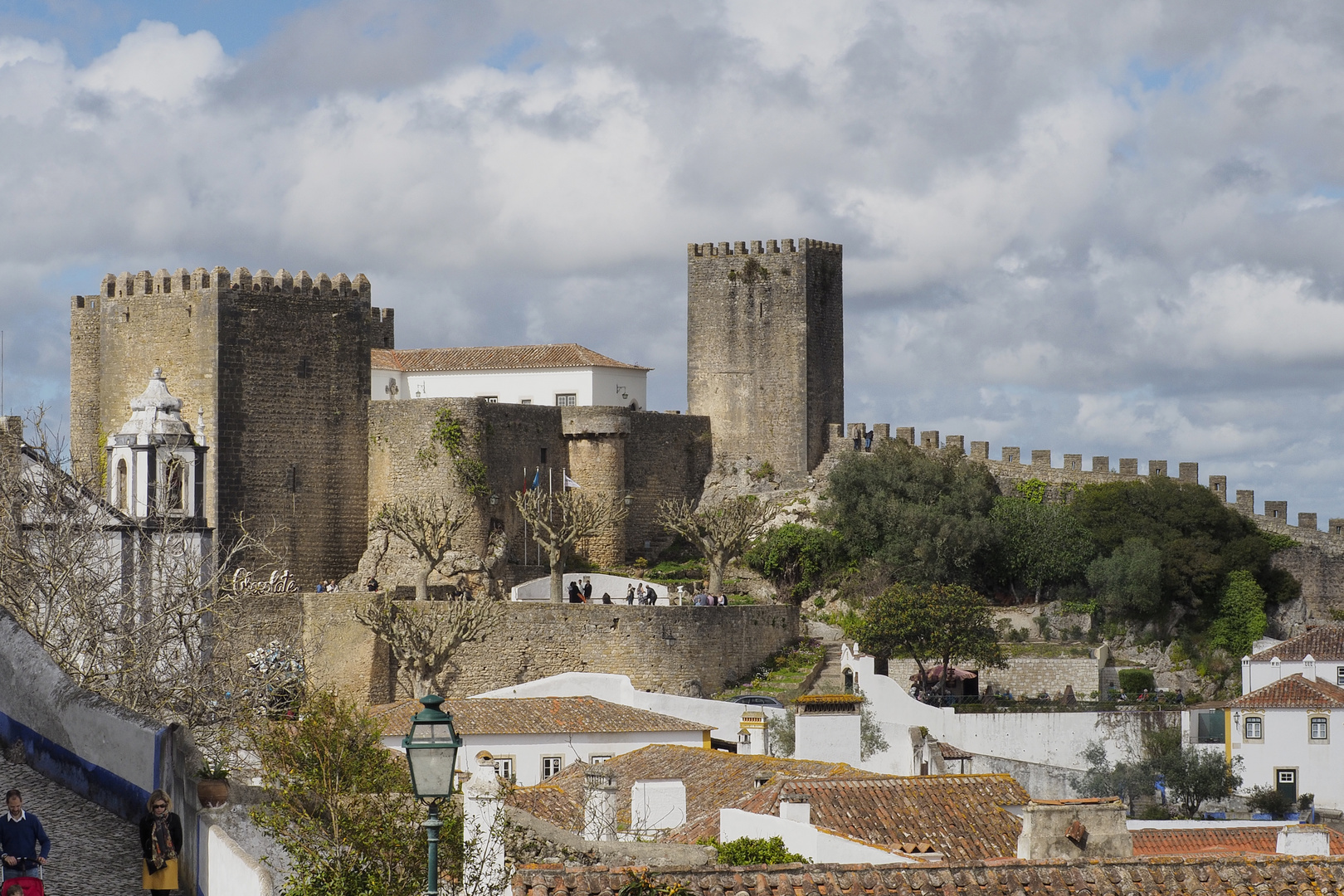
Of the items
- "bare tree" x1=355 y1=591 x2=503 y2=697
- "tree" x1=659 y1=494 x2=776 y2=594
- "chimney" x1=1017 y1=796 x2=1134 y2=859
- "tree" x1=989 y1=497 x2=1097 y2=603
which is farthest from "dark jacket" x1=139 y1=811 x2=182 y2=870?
"tree" x1=989 y1=497 x2=1097 y2=603

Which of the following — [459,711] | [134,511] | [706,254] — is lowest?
[459,711]

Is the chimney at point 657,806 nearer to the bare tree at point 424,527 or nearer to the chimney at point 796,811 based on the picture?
the chimney at point 796,811

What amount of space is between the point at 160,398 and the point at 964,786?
53.1ft

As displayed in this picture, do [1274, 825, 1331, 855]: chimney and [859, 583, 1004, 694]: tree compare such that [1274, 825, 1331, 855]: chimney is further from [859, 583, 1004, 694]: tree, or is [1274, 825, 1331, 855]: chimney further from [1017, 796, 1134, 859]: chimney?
[859, 583, 1004, 694]: tree

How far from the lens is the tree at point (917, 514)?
151 ft

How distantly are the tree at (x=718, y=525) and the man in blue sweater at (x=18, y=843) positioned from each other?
1337 inches

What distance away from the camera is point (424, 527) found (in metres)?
42.9

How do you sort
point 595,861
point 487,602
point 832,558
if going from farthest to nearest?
point 832,558 < point 487,602 < point 595,861

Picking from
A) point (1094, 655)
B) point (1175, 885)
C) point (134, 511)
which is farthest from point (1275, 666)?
point (1175, 885)

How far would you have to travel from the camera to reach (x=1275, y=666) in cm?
4300

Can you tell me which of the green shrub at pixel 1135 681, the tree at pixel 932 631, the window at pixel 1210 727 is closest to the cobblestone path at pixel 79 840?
the tree at pixel 932 631

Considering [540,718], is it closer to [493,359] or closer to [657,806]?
[657,806]

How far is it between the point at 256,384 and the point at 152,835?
1282 inches

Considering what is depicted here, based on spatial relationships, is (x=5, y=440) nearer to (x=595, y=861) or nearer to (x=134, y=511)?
(x=134, y=511)
